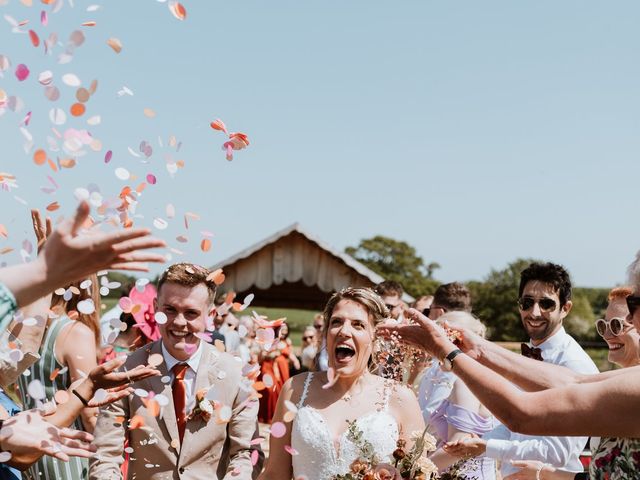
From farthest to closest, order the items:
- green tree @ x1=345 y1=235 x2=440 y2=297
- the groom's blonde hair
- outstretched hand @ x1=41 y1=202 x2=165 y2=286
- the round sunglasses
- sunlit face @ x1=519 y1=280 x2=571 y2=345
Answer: green tree @ x1=345 y1=235 x2=440 y2=297
sunlit face @ x1=519 y1=280 x2=571 y2=345
the round sunglasses
the groom's blonde hair
outstretched hand @ x1=41 y1=202 x2=165 y2=286

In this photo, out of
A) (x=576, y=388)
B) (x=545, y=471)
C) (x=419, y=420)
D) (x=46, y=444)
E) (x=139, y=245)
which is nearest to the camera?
(x=139, y=245)

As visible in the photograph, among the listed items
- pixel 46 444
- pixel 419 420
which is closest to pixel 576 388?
pixel 419 420

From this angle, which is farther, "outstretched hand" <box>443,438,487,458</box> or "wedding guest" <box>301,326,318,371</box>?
"wedding guest" <box>301,326,318,371</box>

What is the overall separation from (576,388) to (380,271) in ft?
278

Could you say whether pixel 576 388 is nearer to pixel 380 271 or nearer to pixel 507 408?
pixel 507 408

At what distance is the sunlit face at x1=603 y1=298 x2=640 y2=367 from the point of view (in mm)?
4688

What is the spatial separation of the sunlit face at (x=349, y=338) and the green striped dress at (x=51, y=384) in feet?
4.93

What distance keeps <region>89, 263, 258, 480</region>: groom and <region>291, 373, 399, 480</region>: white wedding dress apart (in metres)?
0.28

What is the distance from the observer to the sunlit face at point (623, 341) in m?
4.69

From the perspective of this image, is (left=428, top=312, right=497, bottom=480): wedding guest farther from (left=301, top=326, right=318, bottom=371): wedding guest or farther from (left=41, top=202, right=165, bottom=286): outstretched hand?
(left=301, top=326, right=318, bottom=371): wedding guest

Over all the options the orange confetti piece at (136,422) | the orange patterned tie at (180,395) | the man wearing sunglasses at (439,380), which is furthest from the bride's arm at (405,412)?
the orange confetti piece at (136,422)

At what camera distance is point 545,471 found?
14.6 ft

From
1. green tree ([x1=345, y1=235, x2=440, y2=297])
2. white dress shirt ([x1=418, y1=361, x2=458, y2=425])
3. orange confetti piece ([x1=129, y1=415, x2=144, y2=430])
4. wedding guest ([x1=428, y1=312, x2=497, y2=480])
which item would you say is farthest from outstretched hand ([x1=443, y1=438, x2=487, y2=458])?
green tree ([x1=345, y1=235, x2=440, y2=297])

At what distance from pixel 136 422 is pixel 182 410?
0.28 meters
